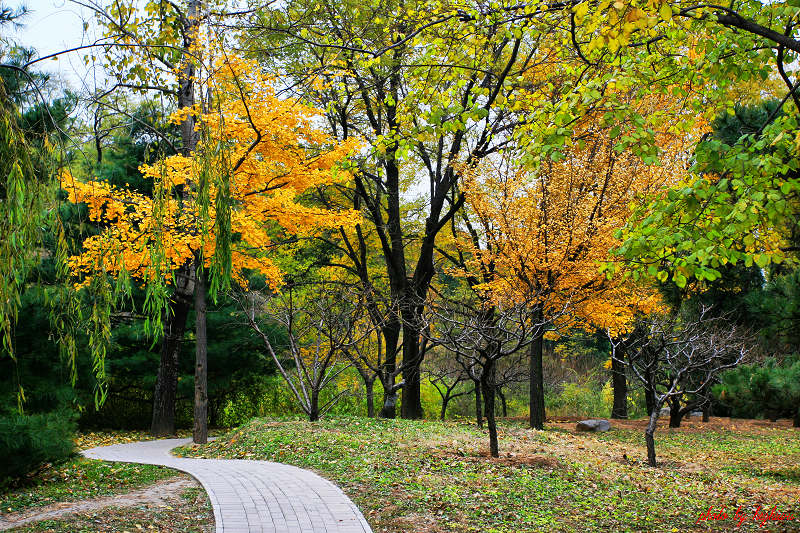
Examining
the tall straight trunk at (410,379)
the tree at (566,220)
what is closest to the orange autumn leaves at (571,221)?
the tree at (566,220)

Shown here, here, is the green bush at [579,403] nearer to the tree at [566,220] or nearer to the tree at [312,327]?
the tree at [312,327]

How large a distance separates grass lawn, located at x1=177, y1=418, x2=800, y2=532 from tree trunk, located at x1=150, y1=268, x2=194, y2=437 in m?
3.79

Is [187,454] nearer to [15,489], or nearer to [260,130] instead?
[15,489]

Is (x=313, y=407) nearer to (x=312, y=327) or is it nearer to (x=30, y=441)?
(x=312, y=327)

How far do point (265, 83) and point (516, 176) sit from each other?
702 centimetres

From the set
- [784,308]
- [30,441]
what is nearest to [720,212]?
[784,308]

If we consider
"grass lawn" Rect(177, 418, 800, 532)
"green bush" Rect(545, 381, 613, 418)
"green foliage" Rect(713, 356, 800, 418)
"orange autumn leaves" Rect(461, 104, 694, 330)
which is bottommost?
"green bush" Rect(545, 381, 613, 418)

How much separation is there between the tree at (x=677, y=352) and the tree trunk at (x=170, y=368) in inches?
451

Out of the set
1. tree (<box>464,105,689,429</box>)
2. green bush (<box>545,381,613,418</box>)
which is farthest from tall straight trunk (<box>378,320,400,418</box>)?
green bush (<box>545,381,613,418</box>)

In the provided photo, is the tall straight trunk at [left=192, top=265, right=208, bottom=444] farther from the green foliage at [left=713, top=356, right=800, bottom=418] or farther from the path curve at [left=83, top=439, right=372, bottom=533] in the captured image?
the green foliage at [left=713, top=356, right=800, bottom=418]

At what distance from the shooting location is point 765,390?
30.1 feet

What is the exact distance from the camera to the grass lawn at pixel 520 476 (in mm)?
5984

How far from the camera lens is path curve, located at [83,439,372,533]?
17.6 feet

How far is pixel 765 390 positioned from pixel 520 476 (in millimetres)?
4523
